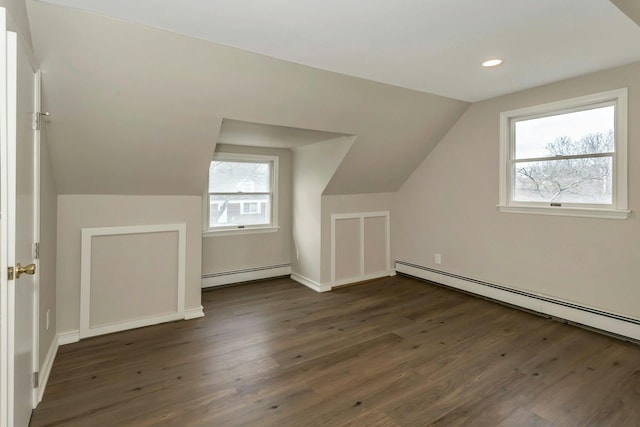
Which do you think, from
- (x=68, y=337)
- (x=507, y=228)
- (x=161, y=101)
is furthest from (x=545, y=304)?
(x=68, y=337)

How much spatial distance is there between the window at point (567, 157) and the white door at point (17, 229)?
4007 mm

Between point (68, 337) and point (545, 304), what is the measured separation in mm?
4473

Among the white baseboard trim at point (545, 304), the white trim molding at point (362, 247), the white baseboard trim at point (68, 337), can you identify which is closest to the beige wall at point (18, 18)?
the white baseboard trim at point (68, 337)

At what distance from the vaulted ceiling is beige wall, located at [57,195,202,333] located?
11 centimetres

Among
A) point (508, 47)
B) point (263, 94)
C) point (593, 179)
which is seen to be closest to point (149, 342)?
point (263, 94)

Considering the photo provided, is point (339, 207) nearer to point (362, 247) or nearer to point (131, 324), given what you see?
point (362, 247)

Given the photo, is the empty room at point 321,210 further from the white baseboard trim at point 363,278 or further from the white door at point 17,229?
the white baseboard trim at point 363,278

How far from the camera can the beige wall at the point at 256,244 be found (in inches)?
175

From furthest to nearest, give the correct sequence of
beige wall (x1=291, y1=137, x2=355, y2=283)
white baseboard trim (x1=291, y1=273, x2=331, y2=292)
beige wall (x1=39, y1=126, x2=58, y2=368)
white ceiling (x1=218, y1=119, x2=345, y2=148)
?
1. white baseboard trim (x1=291, y1=273, x2=331, y2=292)
2. beige wall (x1=291, y1=137, x2=355, y2=283)
3. white ceiling (x1=218, y1=119, x2=345, y2=148)
4. beige wall (x1=39, y1=126, x2=58, y2=368)

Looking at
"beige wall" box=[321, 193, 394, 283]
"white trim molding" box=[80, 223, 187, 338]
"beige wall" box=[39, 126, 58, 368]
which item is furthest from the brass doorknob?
"beige wall" box=[321, 193, 394, 283]

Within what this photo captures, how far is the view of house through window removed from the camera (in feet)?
14.8

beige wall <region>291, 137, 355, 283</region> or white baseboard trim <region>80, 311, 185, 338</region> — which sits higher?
beige wall <region>291, 137, 355, 283</region>

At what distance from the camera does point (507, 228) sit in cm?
375

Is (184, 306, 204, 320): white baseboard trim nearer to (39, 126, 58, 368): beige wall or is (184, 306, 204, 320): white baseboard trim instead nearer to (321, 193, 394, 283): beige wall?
(39, 126, 58, 368): beige wall
